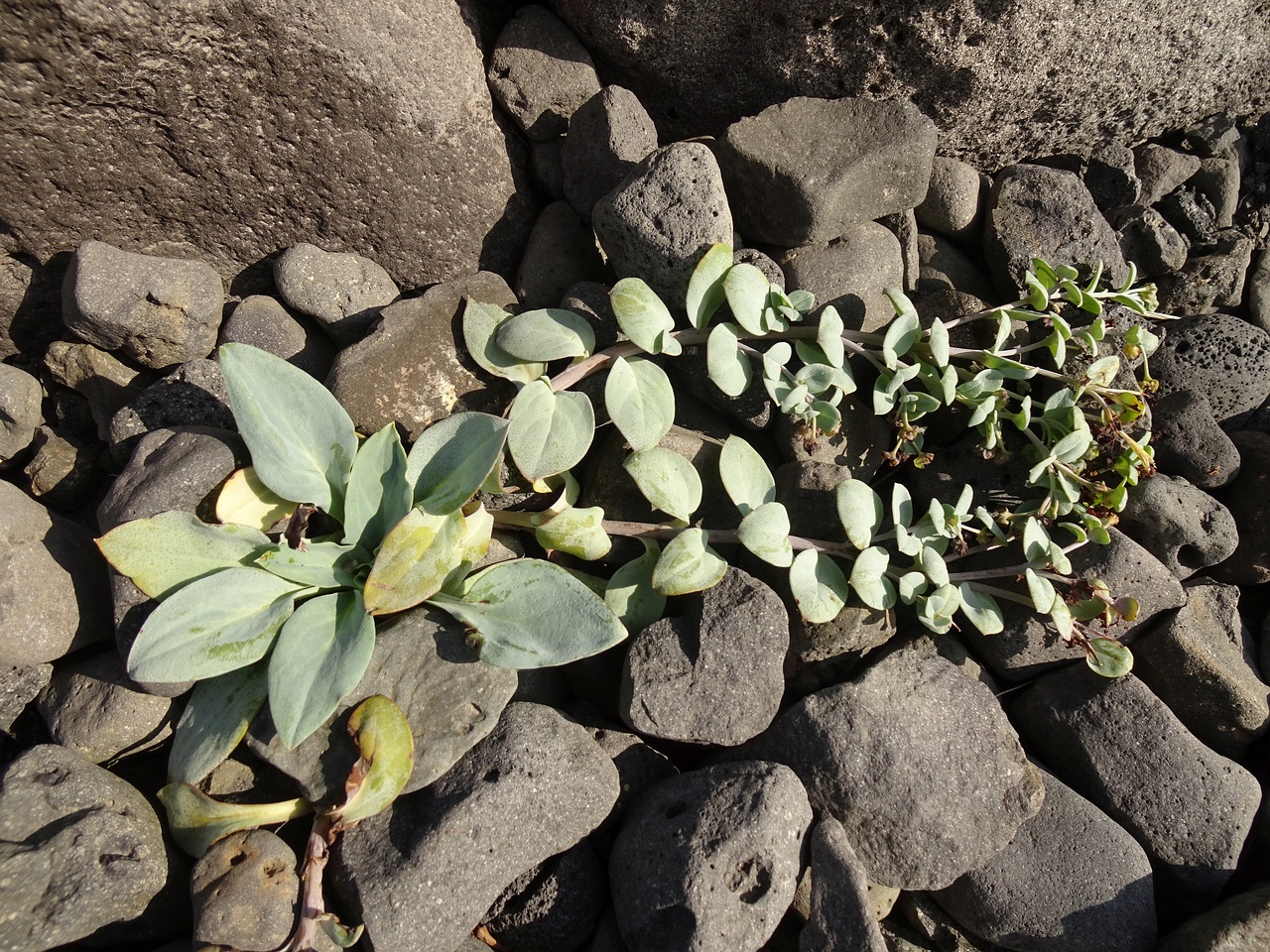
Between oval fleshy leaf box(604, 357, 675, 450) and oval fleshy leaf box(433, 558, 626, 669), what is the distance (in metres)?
0.37

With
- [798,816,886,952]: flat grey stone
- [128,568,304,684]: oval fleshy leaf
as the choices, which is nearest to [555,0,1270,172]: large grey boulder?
[128,568,304,684]: oval fleshy leaf

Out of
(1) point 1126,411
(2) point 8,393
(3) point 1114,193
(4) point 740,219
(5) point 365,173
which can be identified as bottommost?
(2) point 8,393

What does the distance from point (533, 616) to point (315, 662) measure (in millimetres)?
451

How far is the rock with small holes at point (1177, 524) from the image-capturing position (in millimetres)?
2164

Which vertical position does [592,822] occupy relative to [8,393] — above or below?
above

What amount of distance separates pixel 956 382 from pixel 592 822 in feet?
4.34

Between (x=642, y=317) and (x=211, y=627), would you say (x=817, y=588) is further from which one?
(x=211, y=627)

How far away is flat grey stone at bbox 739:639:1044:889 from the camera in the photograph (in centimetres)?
184

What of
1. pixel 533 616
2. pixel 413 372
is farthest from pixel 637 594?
pixel 413 372

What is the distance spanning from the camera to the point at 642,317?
2.03 m

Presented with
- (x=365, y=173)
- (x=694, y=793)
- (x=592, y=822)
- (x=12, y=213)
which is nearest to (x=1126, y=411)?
(x=694, y=793)

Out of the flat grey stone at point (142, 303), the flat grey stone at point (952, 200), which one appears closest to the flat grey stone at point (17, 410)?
the flat grey stone at point (142, 303)

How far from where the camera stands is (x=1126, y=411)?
206 cm

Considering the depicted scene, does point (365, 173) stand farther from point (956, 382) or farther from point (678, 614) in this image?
point (956, 382)
